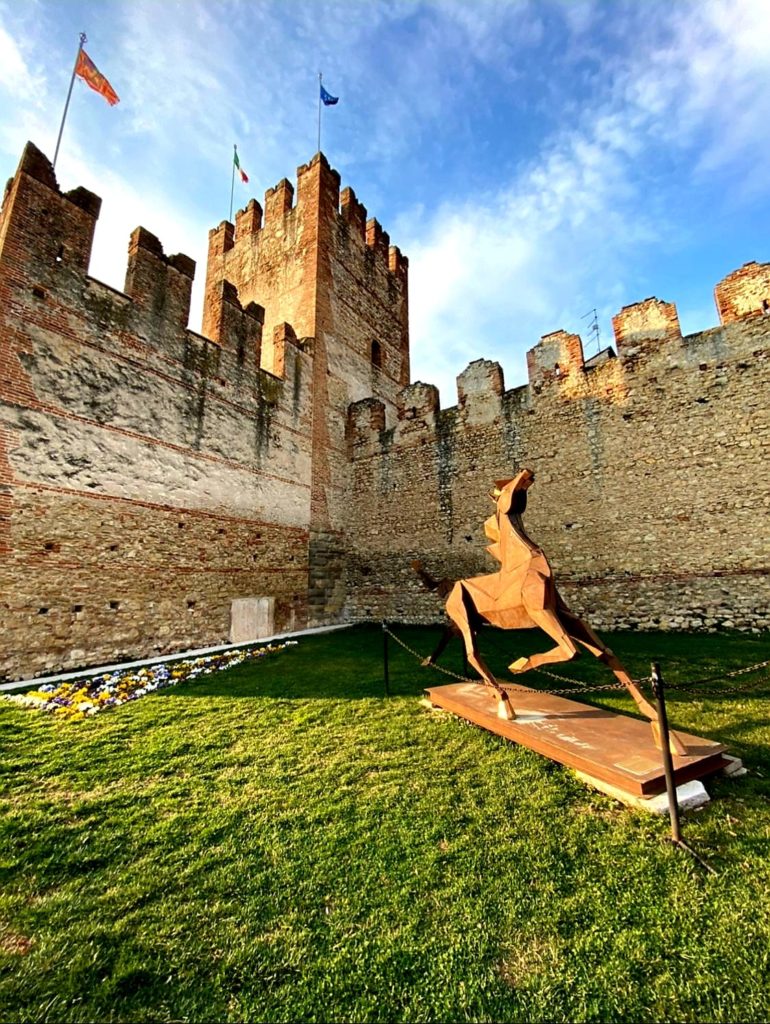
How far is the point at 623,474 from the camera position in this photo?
10.3 metres

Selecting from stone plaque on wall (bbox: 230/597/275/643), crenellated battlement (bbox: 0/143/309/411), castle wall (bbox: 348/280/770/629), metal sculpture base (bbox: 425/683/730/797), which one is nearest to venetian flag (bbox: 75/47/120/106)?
crenellated battlement (bbox: 0/143/309/411)

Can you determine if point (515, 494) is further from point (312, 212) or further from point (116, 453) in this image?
point (312, 212)

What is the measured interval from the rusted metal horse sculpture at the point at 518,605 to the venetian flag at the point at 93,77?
1328 cm

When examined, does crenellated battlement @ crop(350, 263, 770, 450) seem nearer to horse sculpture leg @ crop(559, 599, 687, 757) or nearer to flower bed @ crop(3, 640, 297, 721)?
horse sculpture leg @ crop(559, 599, 687, 757)

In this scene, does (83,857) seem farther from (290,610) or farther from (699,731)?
(290,610)

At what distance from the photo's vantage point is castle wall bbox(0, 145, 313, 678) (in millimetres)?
7473

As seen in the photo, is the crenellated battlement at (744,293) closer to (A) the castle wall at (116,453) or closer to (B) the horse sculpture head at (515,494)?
(B) the horse sculpture head at (515,494)

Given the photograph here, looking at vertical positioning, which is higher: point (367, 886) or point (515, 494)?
point (515, 494)

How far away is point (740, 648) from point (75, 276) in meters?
14.5

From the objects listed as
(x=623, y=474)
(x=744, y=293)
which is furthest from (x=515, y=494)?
(x=744, y=293)

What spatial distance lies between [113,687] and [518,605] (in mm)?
6385

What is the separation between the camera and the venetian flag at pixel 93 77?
969 cm

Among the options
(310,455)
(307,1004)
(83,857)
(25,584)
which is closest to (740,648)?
(307,1004)

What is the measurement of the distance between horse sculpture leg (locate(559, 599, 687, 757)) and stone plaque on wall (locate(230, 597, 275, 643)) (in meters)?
8.59
